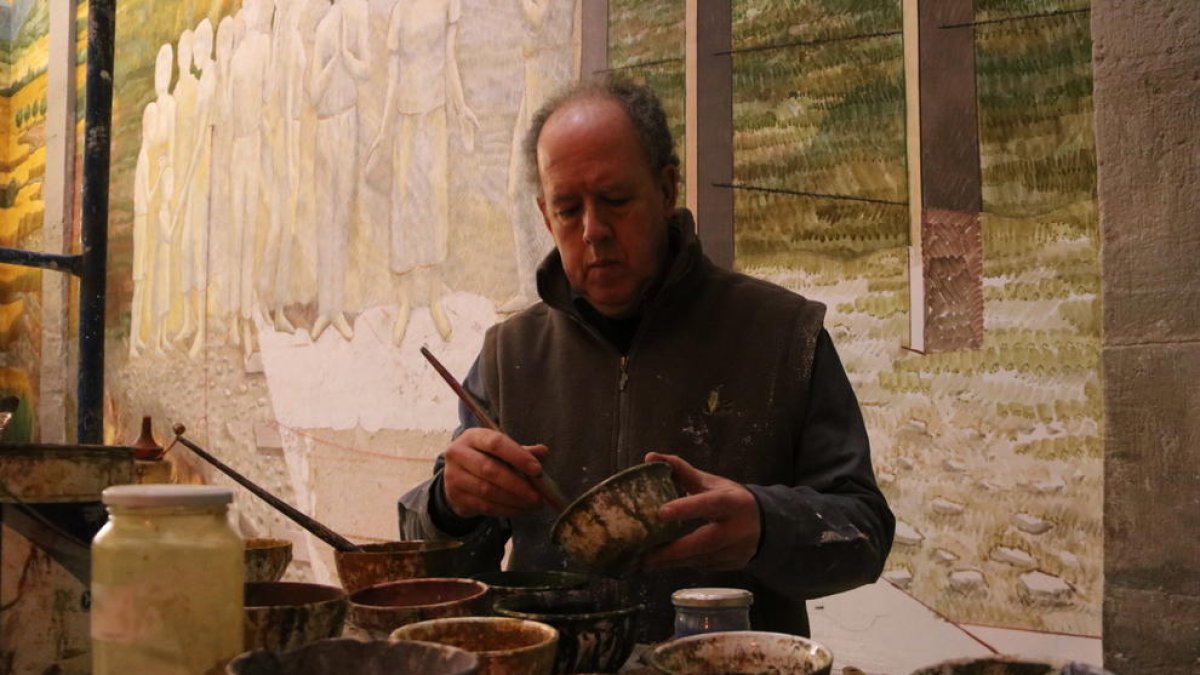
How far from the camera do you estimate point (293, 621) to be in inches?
40.3

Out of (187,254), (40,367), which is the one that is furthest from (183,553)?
(40,367)

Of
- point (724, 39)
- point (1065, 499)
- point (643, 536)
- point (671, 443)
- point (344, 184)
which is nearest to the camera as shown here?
point (643, 536)

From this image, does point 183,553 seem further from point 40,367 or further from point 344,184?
point 40,367

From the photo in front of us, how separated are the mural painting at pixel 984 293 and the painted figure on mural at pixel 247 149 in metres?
3.20

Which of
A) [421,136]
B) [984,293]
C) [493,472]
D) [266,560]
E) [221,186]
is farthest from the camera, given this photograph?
[221,186]

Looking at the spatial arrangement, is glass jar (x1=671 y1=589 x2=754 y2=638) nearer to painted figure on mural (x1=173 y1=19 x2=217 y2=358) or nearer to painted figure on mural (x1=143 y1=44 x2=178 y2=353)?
painted figure on mural (x1=173 y1=19 x2=217 y2=358)

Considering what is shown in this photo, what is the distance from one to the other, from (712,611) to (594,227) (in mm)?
804

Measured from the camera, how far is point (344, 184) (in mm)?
4488

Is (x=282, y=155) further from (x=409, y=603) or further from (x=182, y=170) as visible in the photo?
(x=409, y=603)

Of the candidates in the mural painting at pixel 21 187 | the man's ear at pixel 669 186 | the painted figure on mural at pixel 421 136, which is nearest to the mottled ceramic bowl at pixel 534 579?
the man's ear at pixel 669 186

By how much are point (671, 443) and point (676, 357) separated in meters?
0.18

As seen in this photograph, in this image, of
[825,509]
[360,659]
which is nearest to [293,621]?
[360,659]

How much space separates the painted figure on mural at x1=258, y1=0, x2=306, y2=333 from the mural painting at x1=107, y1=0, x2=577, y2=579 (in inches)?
0.5

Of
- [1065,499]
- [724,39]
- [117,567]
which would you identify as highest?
[724,39]
